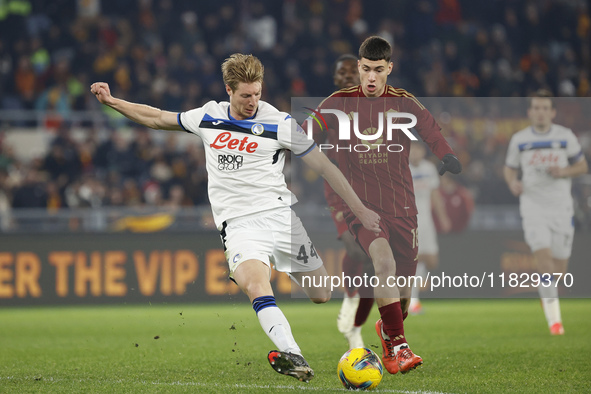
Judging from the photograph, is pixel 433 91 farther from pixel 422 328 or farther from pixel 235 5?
pixel 422 328

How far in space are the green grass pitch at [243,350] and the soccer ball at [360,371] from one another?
0.18m

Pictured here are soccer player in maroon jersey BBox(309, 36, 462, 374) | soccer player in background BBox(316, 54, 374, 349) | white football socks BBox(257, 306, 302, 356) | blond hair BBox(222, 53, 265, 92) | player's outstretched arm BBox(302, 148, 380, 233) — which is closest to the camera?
white football socks BBox(257, 306, 302, 356)

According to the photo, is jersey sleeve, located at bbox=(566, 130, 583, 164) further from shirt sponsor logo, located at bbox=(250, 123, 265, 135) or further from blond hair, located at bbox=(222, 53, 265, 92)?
blond hair, located at bbox=(222, 53, 265, 92)

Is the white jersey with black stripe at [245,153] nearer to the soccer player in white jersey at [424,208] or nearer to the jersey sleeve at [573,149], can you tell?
the jersey sleeve at [573,149]

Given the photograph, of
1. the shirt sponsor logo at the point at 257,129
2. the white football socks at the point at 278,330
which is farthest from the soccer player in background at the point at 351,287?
the white football socks at the point at 278,330

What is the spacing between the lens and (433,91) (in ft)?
61.2

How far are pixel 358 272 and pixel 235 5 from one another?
1329 cm

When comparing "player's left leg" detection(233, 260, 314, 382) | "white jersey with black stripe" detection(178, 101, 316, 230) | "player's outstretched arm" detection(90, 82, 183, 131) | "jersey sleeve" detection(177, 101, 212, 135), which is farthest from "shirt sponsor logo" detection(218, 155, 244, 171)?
"player's left leg" detection(233, 260, 314, 382)

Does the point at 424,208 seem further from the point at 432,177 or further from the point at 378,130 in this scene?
the point at 378,130

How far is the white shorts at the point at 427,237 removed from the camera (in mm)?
11688

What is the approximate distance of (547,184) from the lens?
367 inches

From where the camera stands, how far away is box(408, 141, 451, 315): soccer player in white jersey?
38.4 ft

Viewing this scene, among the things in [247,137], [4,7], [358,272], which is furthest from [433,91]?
[247,137]

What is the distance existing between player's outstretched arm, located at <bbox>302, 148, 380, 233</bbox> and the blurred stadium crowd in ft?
24.5
